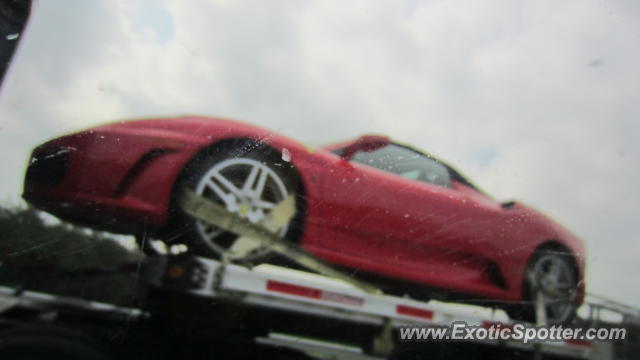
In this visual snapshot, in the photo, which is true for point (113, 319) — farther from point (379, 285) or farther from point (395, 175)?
point (395, 175)

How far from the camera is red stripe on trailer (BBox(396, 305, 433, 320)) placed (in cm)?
153

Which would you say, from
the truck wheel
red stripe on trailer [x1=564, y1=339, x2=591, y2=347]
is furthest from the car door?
the truck wheel

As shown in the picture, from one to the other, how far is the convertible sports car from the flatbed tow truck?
0.06 m

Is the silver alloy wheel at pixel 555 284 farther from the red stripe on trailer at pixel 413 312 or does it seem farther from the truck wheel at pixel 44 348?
the truck wheel at pixel 44 348

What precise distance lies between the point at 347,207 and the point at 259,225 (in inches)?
10.8

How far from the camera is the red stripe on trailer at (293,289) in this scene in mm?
1576

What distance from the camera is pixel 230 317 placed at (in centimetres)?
162

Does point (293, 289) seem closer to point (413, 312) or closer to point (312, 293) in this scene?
point (312, 293)

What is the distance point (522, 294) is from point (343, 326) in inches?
23.0

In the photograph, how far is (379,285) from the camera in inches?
61.4

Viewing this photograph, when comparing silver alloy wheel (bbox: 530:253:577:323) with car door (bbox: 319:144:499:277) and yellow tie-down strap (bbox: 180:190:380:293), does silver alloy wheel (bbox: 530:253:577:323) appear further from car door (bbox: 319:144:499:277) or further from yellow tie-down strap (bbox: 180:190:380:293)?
yellow tie-down strap (bbox: 180:190:380:293)

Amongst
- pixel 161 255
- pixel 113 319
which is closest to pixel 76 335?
pixel 113 319

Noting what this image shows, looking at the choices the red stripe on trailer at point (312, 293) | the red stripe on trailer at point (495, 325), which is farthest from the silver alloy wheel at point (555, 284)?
the red stripe on trailer at point (312, 293)

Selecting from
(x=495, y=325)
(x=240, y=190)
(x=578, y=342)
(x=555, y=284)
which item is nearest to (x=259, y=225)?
(x=240, y=190)
